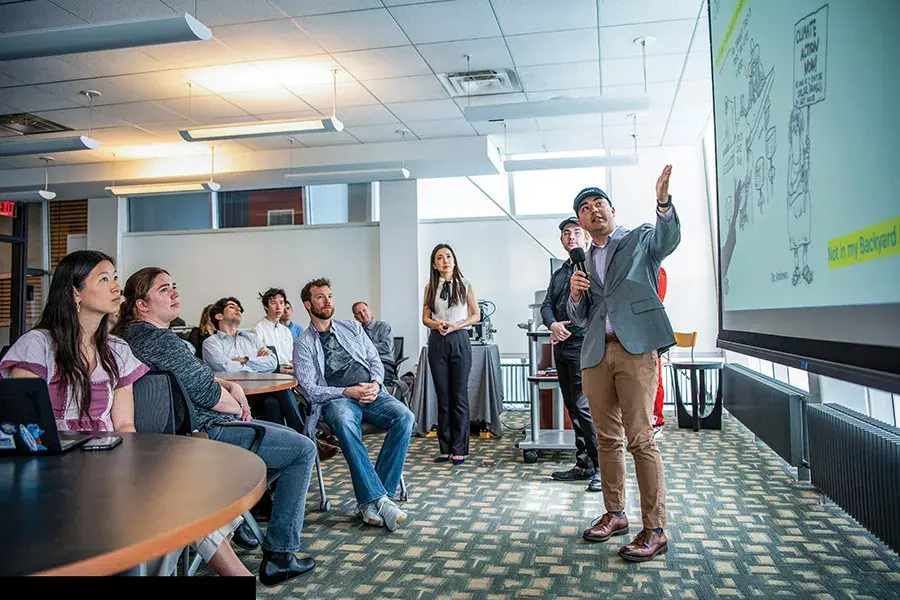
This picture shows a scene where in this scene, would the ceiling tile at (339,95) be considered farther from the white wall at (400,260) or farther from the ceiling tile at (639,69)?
the ceiling tile at (639,69)

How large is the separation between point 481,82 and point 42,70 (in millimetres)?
3750

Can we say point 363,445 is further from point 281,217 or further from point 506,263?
point 281,217

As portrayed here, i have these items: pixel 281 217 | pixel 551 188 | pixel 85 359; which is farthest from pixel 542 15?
pixel 281 217

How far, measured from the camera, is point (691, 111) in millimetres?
7230

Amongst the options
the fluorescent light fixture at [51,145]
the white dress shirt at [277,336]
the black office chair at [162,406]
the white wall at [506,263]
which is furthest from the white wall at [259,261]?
the black office chair at [162,406]

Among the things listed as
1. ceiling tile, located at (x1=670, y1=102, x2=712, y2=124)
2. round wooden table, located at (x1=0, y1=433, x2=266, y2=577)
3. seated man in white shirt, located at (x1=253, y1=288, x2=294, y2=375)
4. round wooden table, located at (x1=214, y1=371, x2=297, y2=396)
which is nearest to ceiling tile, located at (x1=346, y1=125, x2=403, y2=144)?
seated man in white shirt, located at (x1=253, y1=288, x2=294, y2=375)

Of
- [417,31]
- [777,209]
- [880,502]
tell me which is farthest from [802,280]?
[417,31]

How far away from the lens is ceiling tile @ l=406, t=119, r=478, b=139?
7.55m

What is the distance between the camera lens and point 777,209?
185 cm

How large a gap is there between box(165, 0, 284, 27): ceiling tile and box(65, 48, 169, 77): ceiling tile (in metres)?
0.89

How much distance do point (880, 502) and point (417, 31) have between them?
4.23 m

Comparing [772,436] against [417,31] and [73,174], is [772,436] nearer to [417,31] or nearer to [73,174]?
[417,31]

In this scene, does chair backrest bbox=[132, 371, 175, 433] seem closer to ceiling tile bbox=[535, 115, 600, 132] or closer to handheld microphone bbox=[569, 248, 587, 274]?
handheld microphone bbox=[569, 248, 587, 274]

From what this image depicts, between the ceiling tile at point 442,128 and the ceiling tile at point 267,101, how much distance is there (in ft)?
4.20
